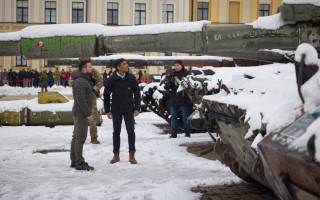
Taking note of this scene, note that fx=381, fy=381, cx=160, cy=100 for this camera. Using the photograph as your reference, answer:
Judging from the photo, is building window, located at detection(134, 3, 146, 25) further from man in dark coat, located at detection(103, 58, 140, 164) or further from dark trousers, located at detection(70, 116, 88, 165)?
dark trousers, located at detection(70, 116, 88, 165)

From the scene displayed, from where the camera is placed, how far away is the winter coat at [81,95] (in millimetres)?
5352

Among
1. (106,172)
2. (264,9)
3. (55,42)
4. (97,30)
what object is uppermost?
(264,9)

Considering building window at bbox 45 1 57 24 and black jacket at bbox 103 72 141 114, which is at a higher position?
building window at bbox 45 1 57 24

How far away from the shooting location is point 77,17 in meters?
32.4

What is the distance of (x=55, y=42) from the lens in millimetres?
4430

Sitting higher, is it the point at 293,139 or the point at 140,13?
the point at 140,13

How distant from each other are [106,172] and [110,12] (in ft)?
94.4

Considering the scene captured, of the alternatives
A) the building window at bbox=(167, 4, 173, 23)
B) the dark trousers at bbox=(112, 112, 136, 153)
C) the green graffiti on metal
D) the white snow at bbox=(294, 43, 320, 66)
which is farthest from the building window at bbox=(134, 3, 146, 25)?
the white snow at bbox=(294, 43, 320, 66)

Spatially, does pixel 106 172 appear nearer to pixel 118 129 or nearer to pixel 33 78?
pixel 118 129

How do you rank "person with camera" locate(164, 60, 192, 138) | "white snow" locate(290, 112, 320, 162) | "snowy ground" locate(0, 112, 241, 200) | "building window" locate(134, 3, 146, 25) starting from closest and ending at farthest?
"white snow" locate(290, 112, 320, 162) < "snowy ground" locate(0, 112, 241, 200) < "person with camera" locate(164, 60, 192, 138) < "building window" locate(134, 3, 146, 25)

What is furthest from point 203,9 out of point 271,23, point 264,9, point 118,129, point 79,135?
point 271,23

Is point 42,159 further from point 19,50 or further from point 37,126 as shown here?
point 37,126

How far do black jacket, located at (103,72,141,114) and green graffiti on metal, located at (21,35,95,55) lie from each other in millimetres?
1627

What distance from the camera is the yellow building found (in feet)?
105
